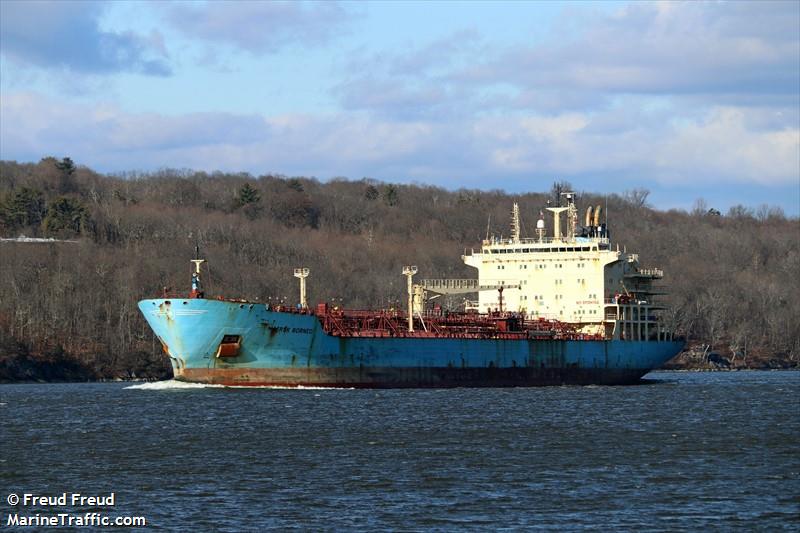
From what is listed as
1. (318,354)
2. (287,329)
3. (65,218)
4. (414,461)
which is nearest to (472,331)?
(318,354)

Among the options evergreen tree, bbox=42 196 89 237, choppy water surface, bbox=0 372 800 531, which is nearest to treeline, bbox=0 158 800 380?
evergreen tree, bbox=42 196 89 237

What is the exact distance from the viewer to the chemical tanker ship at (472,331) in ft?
188

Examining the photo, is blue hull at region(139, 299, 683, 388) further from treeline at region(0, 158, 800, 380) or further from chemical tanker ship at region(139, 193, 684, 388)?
treeline at region(0, 158, 800, 380)

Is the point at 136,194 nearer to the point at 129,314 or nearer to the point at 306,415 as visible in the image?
the point at 129,314

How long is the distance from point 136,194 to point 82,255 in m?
48.5

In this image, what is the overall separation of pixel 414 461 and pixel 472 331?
3164 centimetres

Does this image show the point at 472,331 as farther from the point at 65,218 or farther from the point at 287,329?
the point at 65,218

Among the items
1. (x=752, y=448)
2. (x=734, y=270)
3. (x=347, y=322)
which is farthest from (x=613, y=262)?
(x=734, y=270)

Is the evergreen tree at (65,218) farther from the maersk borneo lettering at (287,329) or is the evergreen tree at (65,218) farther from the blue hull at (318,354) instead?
the maersk borneo lettering at (287,329)

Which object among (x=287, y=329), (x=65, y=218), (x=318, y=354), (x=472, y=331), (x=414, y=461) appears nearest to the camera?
(x=414, y=461)

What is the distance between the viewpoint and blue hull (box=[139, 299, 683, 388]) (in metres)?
56.8

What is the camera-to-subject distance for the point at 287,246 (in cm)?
13588

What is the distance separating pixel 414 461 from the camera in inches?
1363

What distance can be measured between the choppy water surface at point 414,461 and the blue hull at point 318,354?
2.49 meters
